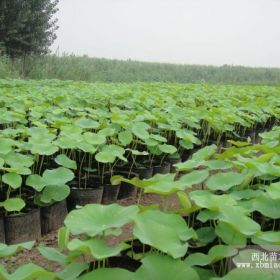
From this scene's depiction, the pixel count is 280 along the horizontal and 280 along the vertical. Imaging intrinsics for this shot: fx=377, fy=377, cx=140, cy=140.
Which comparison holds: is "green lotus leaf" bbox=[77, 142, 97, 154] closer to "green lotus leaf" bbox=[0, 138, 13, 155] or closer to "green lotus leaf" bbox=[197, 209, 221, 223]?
"green lotus leaf" bbox=[0, 138, 13, 155]

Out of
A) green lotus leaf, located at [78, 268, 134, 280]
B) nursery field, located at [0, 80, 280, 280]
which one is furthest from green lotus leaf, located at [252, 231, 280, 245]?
green lotus leaf, located at [78, 268, 134, 280]

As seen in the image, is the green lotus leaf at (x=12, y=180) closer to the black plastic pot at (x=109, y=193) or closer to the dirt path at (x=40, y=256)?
the dirt path at (x=40, y=256)

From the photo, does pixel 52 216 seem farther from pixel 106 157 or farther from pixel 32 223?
pixel 106 157

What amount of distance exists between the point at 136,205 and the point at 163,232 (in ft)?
0.51

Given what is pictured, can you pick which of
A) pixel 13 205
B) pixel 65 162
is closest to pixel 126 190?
pixel 65 162

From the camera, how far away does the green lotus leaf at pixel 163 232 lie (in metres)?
0.88

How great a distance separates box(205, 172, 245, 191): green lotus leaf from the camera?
1.39m

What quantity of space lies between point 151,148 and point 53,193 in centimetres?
107

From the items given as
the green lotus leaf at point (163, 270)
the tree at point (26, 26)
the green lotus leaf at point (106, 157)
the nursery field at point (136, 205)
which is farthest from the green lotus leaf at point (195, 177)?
the tree at point (26, 26)

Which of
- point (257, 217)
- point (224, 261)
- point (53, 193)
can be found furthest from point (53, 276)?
point (53, 193)

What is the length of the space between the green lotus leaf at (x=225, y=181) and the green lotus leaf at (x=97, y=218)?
48 cm

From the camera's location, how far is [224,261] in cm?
103

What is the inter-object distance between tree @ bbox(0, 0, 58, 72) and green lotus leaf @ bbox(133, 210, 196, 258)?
495 inches

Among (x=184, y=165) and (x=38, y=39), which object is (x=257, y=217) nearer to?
(x=184, y=165)
